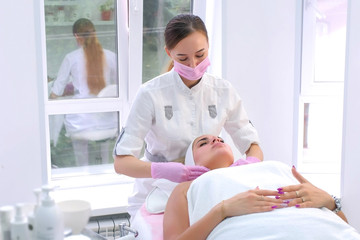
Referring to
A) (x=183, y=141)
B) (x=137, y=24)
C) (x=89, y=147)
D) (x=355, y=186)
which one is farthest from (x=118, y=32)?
(x=355, y=186)

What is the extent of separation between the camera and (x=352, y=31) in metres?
2.87

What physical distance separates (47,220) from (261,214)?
74cm

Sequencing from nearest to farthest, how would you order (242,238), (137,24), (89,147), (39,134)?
(242,238)
(39,134)
(137,24)
(89,147)

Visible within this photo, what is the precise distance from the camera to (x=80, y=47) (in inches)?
127

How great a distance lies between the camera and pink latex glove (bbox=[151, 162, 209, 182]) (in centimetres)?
198

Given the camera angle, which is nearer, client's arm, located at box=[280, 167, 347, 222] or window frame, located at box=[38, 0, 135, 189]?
client's arm, located at box=[280, 167, 347, 222]

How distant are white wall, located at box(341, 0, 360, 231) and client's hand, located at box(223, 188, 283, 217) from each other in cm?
142

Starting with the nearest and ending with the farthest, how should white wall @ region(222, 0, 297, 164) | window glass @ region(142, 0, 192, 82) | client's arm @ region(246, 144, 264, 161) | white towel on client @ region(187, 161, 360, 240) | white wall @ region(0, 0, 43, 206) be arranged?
white towel on client @ region(187, 161, 360, 240), client's arm @ region(246, 144, 264, 161), white wall @ region(0, 0, 43, 206), white wall @ region(222, 0, 297, 164), window glass @ region(142, 0, 192, 82)

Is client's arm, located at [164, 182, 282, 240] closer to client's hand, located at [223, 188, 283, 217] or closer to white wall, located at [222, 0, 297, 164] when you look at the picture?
client's hand, located at [223, 188, 283, 217]

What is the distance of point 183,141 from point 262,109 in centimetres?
118

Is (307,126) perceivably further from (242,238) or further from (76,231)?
(76,231)

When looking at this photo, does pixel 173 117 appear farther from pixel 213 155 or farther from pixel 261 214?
pixel 261 214

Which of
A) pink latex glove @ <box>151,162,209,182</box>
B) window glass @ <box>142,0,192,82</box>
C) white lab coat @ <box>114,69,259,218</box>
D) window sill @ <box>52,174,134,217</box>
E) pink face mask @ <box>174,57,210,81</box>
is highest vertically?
window glass @ <box>142,0,192,82</box>


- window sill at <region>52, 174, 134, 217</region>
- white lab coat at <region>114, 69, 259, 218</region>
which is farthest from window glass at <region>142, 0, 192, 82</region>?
white lab coat at <region>114, 69, 259, 218</region>
